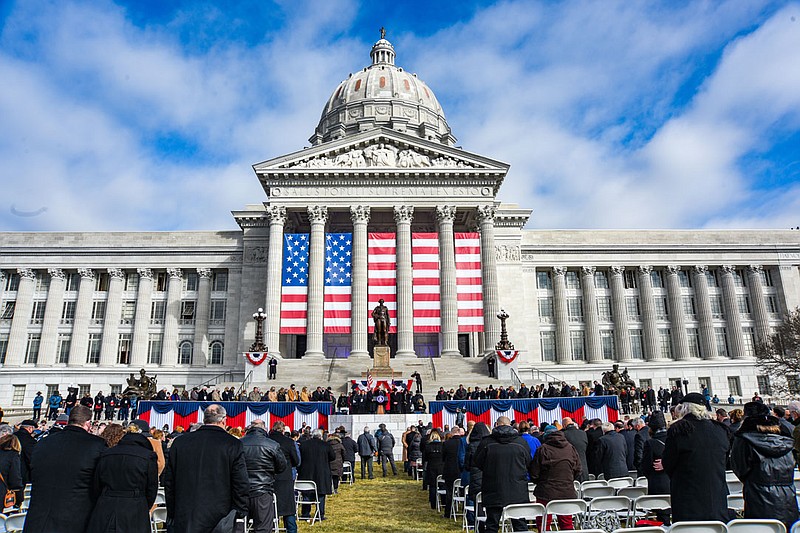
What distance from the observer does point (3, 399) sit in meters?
50.1

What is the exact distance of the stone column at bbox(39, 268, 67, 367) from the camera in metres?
51.6

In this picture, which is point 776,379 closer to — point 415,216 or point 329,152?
point 415,216

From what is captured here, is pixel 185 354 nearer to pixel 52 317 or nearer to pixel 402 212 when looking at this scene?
pixel 52 317

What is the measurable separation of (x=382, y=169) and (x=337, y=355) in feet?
52.5

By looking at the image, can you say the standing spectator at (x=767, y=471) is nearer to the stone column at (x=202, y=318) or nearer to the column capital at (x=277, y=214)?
the column capital at (x=277, y=214)

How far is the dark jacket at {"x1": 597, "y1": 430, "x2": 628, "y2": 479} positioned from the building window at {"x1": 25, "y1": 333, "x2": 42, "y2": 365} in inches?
2118

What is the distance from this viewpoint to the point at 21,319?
172ft

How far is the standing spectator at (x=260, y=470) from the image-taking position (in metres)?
8.41

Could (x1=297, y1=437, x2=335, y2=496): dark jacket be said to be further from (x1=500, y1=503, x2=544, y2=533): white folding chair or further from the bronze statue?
the bronze statue

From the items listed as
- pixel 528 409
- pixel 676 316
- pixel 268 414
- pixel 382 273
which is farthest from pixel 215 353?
pixel 676 316

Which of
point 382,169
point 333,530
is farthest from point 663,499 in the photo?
point 382,169

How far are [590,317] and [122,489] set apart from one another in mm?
53328

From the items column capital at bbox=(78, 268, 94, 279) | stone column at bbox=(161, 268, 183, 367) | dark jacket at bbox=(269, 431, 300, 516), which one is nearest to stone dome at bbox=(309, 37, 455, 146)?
stone column at bbox=(161, 268, 183, 367)

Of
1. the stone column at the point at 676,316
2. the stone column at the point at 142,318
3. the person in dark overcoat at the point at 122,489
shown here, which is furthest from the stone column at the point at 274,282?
the person in dark overcoat at the point at 122,489
